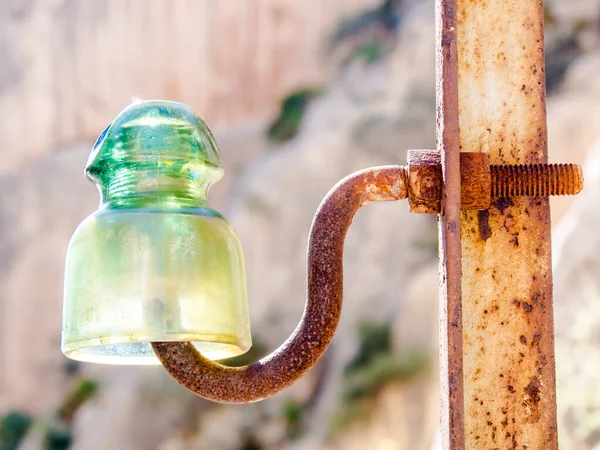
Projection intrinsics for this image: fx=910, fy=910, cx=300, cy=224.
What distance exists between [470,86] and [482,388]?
0.37 meters

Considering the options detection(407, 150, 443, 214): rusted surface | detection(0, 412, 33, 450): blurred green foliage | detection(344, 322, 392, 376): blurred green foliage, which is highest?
detection(344, 322, 392, 376): blurred green foliage

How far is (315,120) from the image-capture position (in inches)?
518

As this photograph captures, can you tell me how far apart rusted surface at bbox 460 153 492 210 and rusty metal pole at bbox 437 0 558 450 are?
39 mm

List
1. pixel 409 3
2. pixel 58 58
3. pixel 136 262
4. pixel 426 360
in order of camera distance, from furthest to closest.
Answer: pixel 58 58, pixel 409 3, pixel 426 360, pixel 136 262

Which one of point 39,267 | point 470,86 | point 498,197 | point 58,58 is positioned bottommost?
point 498,197

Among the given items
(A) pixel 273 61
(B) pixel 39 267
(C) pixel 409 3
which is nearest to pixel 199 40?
(A) pixel 273 61

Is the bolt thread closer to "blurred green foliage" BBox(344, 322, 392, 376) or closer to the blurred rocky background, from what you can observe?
the blurred rocky background

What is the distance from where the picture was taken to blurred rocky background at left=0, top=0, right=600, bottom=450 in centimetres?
895

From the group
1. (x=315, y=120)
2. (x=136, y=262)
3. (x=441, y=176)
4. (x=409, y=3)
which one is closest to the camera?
(x=136, y=262)

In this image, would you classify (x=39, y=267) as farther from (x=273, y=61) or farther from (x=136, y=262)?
(x=136, y=262)

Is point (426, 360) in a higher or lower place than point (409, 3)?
lower

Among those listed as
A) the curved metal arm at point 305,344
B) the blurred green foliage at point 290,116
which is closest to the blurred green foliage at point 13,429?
the blurred green foliage at point 290,116

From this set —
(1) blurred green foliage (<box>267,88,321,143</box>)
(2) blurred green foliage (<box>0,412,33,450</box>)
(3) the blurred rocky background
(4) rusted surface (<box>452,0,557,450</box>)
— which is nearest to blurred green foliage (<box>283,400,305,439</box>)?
(3) the blurred rocky background

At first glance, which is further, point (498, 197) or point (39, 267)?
point (39, 267)
